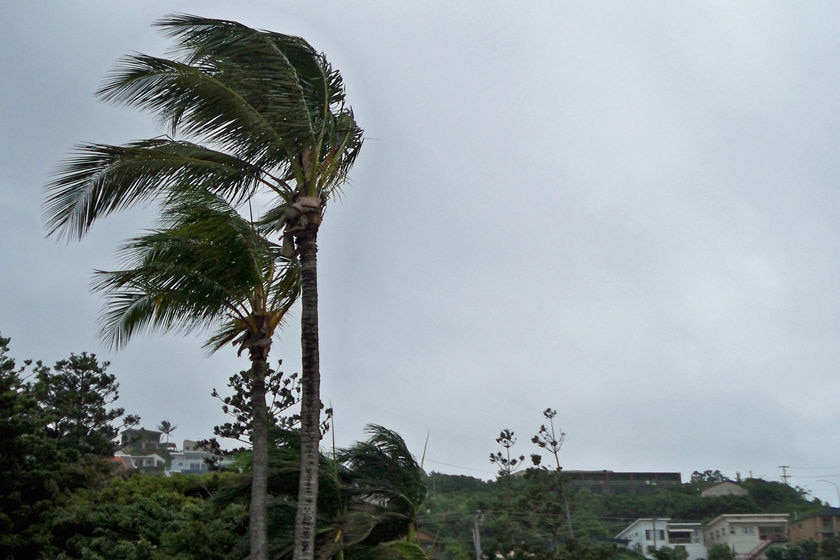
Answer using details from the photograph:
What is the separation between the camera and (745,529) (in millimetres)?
43094

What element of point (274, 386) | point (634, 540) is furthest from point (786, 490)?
point (274, 386)

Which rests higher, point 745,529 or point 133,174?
point 133,174

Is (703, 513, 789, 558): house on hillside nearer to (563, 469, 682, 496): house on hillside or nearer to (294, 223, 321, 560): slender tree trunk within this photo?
(563, 469, 682, 496): house on hillside

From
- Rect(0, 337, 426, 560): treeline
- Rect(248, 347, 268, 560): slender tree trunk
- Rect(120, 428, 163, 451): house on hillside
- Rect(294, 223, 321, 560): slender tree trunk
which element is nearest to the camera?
Rect(294, 223, 321, 560): slender tree trunk

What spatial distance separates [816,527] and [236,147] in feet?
125

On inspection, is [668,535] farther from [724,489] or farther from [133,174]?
[133,174]

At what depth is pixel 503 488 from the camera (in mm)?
32875

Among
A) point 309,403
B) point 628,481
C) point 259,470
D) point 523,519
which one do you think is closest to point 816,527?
point 523,519

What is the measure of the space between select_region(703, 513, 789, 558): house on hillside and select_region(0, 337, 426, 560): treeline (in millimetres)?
33285

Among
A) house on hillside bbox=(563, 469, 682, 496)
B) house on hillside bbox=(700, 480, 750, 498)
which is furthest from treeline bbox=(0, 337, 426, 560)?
house on hillside bbox=(563, 469, 682, 496)

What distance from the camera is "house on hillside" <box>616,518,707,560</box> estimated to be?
1677 inches

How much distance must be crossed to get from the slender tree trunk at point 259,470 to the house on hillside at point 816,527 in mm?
33369

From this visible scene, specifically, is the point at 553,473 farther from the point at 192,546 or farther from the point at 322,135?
the point at 322,135

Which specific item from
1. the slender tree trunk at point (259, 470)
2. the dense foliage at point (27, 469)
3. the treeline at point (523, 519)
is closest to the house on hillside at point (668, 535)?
the treeline at point (523, 519)
